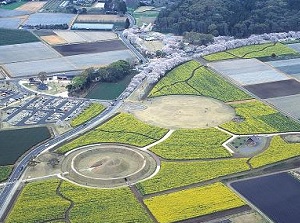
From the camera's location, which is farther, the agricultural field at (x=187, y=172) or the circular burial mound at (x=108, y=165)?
the circular burial mound at (x=108, y=165)

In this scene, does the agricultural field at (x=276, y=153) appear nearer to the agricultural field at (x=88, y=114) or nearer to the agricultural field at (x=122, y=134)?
the agricultural field at (x=122, y=134)

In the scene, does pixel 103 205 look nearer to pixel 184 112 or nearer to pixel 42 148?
pixel 42 148

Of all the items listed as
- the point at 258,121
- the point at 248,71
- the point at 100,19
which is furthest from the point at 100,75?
the point at 100,19

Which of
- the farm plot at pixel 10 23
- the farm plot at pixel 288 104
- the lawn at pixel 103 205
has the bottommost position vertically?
the farm plot at pixel 288 104

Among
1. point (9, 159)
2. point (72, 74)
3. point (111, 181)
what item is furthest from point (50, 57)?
point (111, 181)

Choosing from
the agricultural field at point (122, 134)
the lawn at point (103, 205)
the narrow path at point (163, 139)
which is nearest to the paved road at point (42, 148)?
the agricultural field at point (122, 134)

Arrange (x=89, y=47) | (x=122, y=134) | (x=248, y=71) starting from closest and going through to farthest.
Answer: (x=122, y=134)
(x=248, y=71)
(x=89, y=47)
